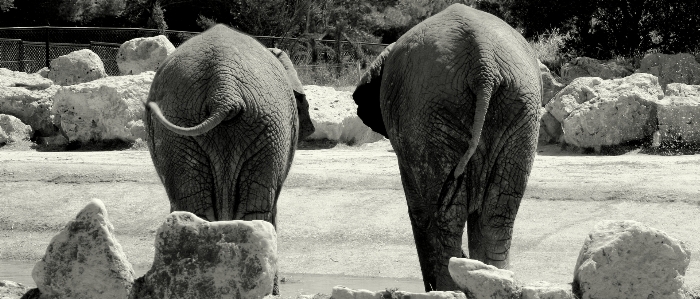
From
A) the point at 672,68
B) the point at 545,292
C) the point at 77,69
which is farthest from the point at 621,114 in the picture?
the point at 545,292

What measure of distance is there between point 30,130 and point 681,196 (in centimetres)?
912

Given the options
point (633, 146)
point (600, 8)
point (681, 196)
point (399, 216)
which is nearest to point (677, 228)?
point (681, 196)

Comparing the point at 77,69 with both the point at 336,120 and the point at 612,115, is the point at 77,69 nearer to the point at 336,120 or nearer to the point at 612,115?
the point at 336,120

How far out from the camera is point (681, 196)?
1202 cm

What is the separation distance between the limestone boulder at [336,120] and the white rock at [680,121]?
3856mm

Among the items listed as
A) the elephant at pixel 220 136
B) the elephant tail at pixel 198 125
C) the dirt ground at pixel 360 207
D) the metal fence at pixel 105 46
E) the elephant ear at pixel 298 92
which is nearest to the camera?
the elephant tail at pixel 198 125

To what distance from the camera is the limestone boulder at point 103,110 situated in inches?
642

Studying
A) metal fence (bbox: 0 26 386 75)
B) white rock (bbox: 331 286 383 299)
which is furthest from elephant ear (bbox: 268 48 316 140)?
metal fence (bbox: 0 26 386 75)

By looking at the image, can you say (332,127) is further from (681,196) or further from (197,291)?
(197,291)

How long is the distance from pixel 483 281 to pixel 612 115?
9800 mm

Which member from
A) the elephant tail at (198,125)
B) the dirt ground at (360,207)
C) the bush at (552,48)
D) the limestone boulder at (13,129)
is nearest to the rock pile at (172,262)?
the elephant tail at (198,125)

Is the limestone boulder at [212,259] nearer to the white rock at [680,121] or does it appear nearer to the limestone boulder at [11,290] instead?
the limestone boulder at [11,290]

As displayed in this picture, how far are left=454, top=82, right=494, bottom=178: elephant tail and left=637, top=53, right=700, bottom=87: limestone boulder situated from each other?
11.2 meters

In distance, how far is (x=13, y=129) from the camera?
16.7 meters
